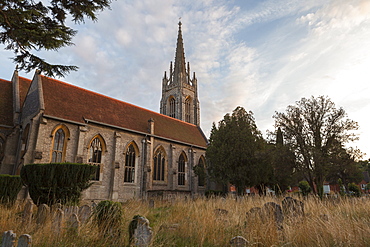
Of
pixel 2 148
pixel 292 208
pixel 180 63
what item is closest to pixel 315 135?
pixel 292 208

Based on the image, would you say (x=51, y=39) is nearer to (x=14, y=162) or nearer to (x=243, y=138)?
(x=14, y=162)

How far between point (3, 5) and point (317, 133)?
19.0 metres

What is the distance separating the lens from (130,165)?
20594 mm

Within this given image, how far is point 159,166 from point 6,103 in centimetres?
1387

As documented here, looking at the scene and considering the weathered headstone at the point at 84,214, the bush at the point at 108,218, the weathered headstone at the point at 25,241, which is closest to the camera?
the weathered headstone at the point at 25,241

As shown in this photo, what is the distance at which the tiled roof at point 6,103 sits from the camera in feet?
55.6

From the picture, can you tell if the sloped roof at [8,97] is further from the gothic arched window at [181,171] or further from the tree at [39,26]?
the gothic arched window at [181,171]

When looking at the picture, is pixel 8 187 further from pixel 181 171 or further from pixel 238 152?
pixel 181 171

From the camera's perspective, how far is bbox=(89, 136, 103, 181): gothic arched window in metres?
18.1

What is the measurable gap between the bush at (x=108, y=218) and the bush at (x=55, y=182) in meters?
3.93

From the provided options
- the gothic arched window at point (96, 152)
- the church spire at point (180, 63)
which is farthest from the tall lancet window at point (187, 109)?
the gothic arched window at point (96, 152)

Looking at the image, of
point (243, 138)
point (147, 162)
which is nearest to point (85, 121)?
point (147, 162)

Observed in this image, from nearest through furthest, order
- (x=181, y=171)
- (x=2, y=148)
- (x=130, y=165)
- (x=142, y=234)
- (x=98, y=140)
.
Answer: (x=142, y=234) < (x=2, y=148) < (x=98, y=140) < (x=130, y=165) < (x=181, y=171)

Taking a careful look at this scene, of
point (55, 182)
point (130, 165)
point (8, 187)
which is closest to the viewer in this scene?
point (55, 182)
